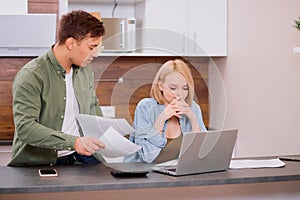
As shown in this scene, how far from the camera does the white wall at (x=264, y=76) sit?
4000 millimetres

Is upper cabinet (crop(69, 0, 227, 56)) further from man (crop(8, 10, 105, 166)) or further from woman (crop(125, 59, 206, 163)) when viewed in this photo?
woman (crop(125, 59, 206, 163))

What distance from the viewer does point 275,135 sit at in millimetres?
4121

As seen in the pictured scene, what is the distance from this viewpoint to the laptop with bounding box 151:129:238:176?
6.70 ft

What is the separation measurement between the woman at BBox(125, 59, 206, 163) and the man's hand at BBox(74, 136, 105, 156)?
0.48 ft

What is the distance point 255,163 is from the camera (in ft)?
7.73

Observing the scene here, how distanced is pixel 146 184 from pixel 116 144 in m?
0.21

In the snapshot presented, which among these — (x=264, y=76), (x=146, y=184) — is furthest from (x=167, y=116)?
(x=264, y=76)

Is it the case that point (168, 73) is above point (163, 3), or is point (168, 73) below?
below

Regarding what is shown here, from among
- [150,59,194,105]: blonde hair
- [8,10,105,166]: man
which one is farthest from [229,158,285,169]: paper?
[8,10,105,166]: man

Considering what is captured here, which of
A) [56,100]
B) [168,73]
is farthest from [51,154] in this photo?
[168,73]

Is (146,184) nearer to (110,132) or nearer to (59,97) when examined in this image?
(110,132)

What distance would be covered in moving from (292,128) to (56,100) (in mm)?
2049

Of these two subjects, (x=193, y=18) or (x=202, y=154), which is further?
(x=193, y=18)

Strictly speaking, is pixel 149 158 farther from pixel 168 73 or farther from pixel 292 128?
pixel 292 128
